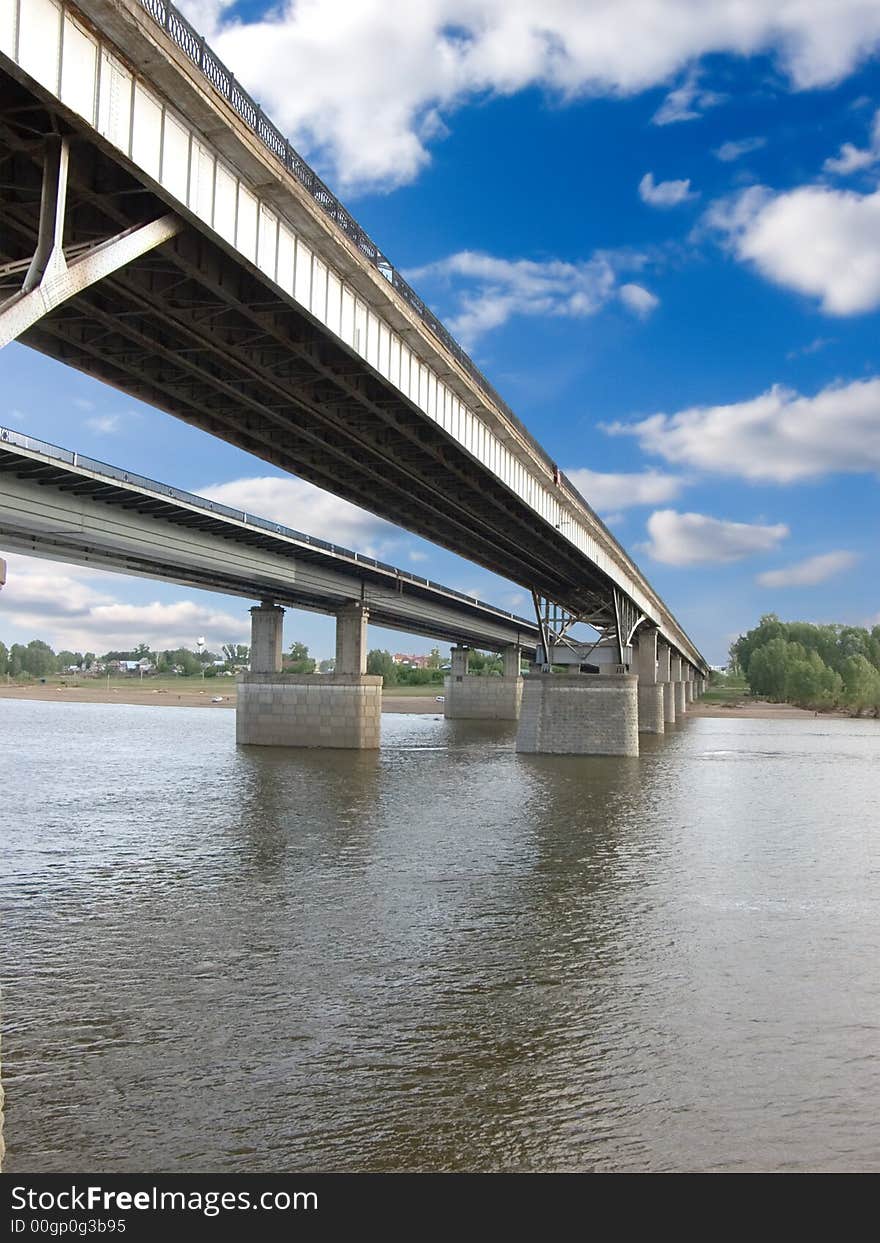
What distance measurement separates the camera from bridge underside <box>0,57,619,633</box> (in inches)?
536

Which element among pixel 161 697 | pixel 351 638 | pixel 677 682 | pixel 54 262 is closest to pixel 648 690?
pixel 351 638

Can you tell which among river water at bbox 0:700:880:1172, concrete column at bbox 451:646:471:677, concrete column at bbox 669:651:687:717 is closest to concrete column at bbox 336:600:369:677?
river water at bbox 0:700:880:1172

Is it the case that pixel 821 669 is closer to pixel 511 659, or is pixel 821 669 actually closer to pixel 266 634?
pixel 511 659

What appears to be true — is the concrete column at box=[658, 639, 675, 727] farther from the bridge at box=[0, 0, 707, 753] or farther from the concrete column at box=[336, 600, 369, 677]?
the bridge at box=[0, 0, 707, 753]

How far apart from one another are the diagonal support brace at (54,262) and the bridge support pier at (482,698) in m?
102

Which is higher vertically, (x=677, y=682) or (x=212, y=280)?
(x=212, y=280)

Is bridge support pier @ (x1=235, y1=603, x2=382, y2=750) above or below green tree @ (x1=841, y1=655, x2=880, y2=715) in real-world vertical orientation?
below

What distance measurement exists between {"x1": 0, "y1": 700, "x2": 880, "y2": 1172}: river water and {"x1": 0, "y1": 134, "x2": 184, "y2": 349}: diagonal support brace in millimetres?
7542

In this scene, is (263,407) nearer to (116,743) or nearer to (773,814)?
(773,814)

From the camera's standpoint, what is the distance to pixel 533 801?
1326 inches

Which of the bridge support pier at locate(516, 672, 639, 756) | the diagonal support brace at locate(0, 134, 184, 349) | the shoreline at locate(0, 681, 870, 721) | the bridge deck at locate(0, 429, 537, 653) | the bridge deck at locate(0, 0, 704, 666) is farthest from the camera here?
the shoreline at locate(0, 681, 870, 721)

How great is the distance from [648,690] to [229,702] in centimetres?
7652

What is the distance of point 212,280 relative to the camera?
16.6m
